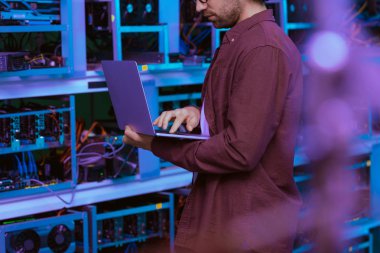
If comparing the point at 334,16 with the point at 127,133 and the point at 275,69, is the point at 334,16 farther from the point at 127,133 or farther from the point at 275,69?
the point at 127,133

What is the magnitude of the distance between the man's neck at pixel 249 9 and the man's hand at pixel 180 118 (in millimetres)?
297

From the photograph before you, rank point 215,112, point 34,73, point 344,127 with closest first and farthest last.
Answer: point 344,127 → point 215,112 → point 34,73

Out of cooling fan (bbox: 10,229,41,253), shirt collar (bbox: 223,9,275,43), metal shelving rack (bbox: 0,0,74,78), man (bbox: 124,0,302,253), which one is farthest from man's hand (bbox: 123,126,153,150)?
cooling fan (bbox: 10,229,41,253)

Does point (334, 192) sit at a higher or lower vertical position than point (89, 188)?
higher

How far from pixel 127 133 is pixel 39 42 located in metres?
1.44

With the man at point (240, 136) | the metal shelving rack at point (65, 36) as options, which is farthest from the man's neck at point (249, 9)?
the metal shelving rack at point (65, 36)

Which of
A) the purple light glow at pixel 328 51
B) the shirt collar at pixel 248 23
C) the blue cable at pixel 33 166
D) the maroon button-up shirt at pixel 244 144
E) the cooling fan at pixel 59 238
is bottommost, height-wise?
the cooling fan at pixel 59 238

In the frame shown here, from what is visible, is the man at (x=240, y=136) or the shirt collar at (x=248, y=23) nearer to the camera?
the man at (x=240, y=136)

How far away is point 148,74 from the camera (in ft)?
9.13

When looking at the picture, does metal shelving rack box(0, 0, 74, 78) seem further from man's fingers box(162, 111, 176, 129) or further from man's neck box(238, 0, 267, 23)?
man's neck box(238, 0, 267, 23)

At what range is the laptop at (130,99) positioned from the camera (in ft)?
5.08

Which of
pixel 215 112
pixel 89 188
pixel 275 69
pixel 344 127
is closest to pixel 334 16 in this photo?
pixel 344 127

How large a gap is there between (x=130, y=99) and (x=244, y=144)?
1.19 feet

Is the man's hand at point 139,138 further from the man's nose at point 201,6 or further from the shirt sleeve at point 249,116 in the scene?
the man's nose at point 201,6
